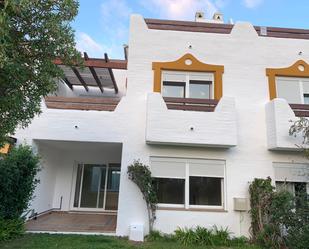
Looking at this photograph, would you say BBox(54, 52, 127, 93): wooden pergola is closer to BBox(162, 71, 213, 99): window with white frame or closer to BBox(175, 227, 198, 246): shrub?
BBox(162, 71, 213, 99): window with white frame

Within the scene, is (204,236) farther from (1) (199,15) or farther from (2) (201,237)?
(1) (199,15)

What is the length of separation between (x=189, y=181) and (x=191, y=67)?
4583 millimetres

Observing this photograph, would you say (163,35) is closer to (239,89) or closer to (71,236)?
(239,89)

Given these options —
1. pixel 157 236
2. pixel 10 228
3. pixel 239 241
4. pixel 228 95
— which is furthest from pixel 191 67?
pixel 10 228

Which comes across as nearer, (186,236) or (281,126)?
(186,236)

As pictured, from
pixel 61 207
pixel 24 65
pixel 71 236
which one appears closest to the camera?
pixel 24 65

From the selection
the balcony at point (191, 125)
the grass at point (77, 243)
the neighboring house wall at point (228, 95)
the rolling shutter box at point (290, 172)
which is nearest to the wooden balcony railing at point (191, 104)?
the balcony at point (191, 125)

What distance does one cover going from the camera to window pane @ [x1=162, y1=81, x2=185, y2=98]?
1211 cm

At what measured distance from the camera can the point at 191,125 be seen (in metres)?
10.6

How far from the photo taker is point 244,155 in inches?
440

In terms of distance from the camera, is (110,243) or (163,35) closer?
(110,243)

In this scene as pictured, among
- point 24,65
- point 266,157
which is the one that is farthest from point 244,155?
point 24,65

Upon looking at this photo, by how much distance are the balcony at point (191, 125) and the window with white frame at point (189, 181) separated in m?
0.82

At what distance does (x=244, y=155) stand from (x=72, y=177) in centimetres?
872
